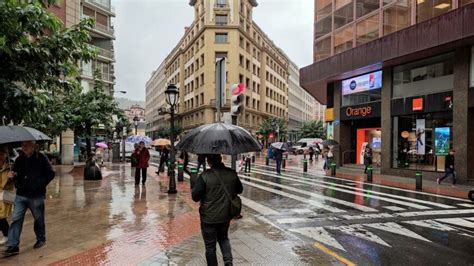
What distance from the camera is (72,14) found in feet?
88.4

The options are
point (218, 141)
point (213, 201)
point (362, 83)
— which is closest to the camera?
point (213, 201)

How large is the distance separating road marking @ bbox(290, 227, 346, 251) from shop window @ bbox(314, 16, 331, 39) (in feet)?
74.5

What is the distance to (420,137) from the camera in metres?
20.3

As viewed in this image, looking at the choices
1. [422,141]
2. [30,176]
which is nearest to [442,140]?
[422,141]

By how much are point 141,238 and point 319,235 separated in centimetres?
341

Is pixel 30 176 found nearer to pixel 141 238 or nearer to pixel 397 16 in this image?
pixel 141 238

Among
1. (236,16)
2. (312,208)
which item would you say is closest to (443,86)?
(312,208)

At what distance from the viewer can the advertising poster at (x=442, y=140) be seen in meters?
18.8

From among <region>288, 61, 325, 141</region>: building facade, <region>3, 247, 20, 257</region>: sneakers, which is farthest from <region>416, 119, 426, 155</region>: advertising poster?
<region>288, 61, 325, 141</region>: building facade

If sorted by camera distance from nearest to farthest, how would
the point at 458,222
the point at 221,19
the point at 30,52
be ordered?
the point at 30,52
the point at 458,222
the point at 221,19

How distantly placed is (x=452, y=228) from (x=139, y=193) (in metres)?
9.08

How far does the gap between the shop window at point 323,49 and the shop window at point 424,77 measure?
688 centimetres

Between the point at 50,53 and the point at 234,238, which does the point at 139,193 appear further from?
the point at 50,53

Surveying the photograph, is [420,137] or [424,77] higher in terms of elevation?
[424,77]
